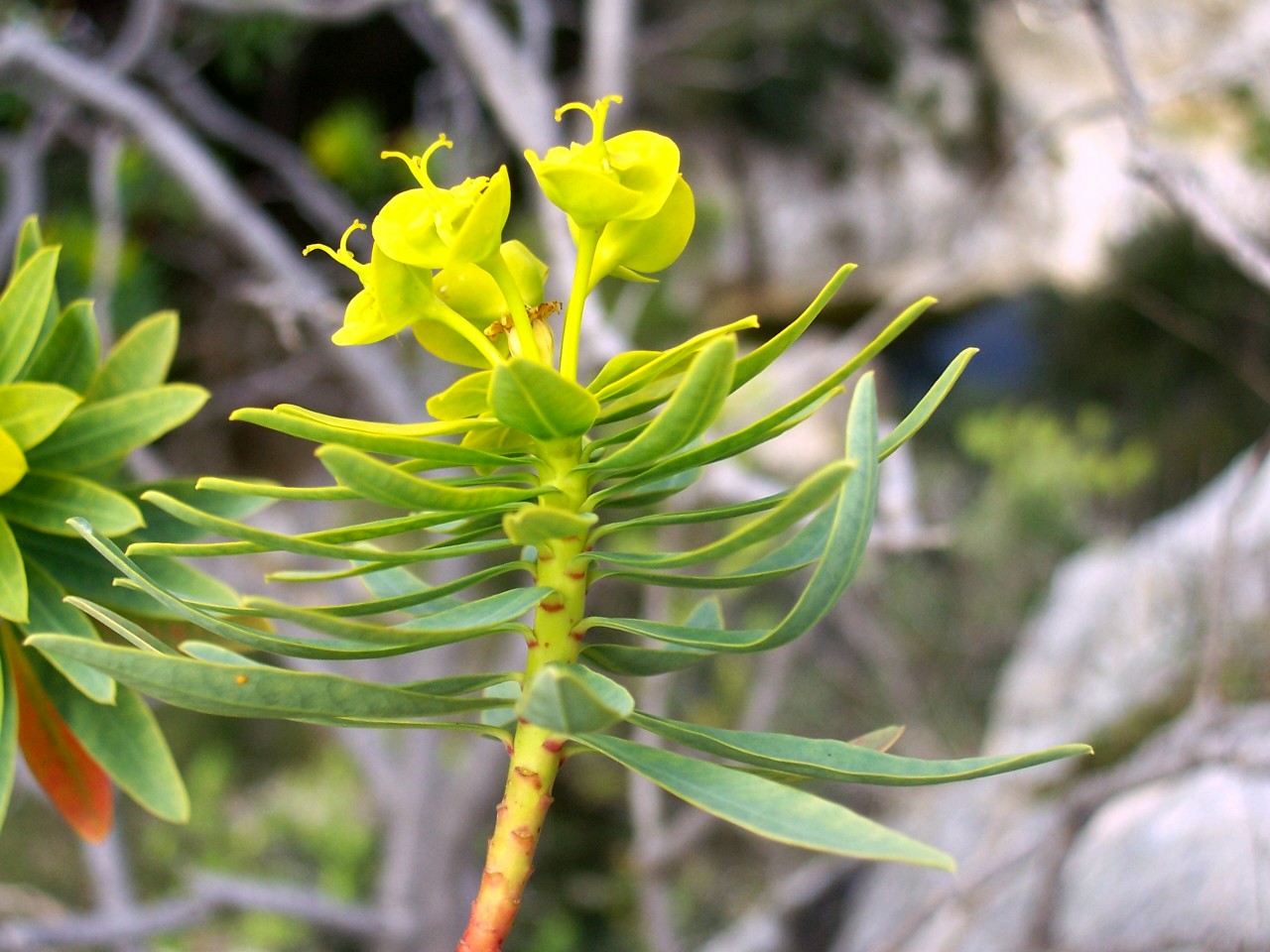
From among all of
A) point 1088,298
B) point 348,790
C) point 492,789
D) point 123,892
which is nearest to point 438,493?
point 123,892

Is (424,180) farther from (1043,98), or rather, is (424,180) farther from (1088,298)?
(1043,98)

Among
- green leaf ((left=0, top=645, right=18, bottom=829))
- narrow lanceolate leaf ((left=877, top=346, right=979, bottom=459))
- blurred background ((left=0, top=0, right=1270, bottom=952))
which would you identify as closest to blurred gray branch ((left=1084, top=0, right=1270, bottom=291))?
blurred background ((left=0, top=0, right=1270, bottom=952))

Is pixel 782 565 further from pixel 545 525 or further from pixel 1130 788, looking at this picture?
pixel 1130 788

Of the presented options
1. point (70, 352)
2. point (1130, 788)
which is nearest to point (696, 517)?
point (70, 352)

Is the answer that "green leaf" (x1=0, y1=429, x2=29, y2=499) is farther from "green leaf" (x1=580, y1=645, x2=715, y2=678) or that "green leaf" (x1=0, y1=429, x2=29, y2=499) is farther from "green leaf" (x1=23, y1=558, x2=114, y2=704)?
"green leaf" (x1=580, y1=645, x2=715, y2=678)

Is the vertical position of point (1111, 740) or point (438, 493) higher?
point (1111, 740)

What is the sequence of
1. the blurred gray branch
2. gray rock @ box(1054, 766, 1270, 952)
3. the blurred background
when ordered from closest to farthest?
the blurred gray branch < gray rock @ box(1054, 766, 1270, 952) < the blurred background
